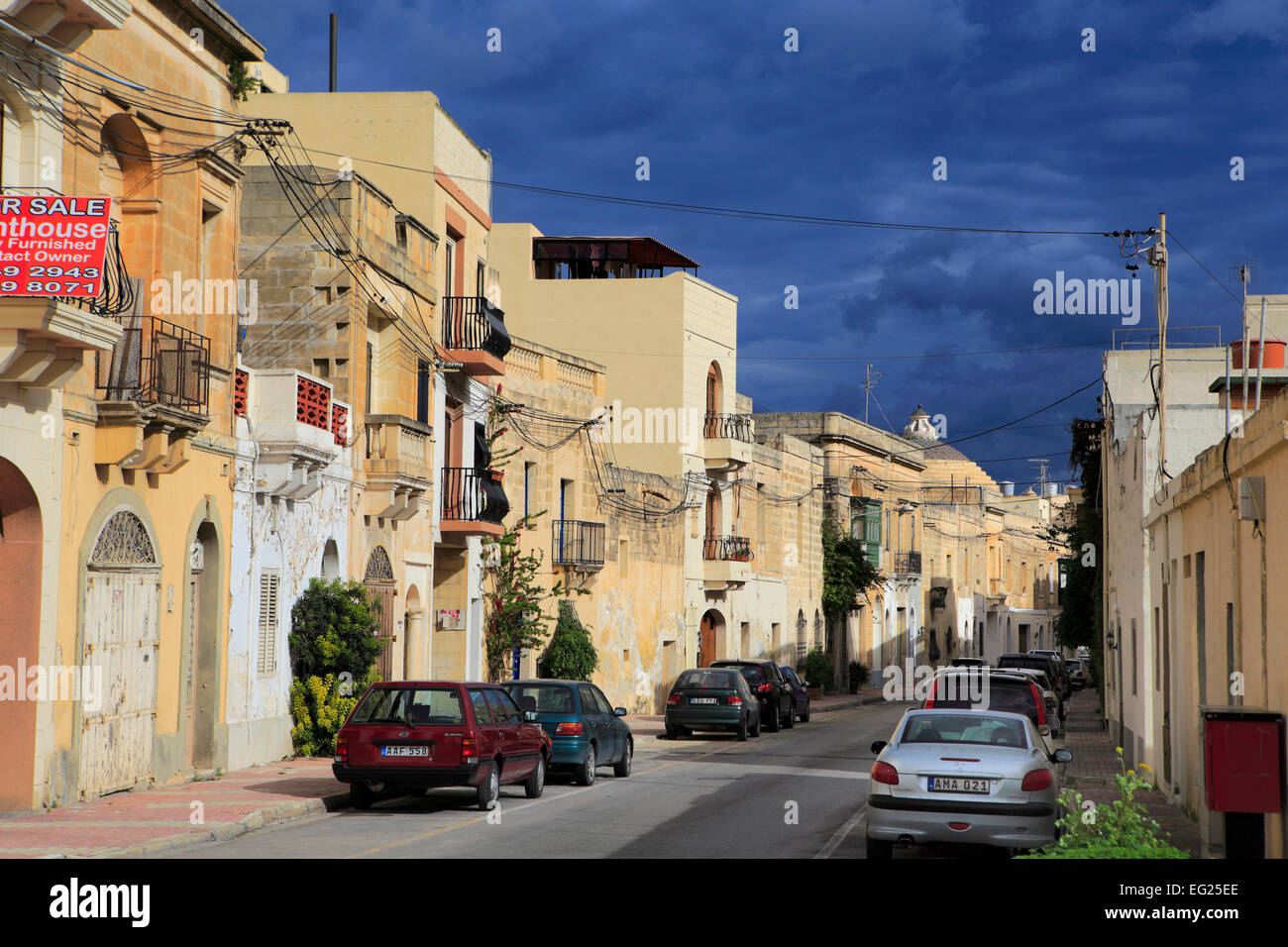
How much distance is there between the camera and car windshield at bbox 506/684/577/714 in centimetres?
2089

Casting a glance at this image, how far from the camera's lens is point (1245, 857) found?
1177 centimetres

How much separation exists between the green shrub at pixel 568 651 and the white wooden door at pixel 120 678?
15720 millimetres

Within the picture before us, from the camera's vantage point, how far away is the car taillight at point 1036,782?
42.2 feet

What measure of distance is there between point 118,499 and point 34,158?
13.7 ft

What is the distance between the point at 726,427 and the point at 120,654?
30.6 meters

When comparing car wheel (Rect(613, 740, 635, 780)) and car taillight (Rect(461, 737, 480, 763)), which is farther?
car wheel (Rect(613, 740, 635, 780))

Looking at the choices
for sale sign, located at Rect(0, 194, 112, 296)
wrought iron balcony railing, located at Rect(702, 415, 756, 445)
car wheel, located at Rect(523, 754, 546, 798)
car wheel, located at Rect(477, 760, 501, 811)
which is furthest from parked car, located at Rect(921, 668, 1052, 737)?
wrought iron balcony railing, located at Rect(702, 415, 756, 445)

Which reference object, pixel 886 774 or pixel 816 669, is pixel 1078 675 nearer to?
pixel 816 669

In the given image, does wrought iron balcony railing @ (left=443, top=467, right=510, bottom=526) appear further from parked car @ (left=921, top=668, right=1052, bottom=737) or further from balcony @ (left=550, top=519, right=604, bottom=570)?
parked car @ (left=921, top=668, right=1052, bottom=737)

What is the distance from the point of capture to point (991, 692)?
23.0 meters

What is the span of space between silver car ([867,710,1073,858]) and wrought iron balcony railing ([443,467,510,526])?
17.4m

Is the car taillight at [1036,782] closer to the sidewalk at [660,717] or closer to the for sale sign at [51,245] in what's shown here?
the for sale sign at [51,245]

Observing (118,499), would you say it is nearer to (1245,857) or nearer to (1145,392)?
(1245,857)

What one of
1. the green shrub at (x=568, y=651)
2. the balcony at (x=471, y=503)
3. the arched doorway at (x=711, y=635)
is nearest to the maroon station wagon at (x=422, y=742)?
the balcony at (x=471, y=503)
